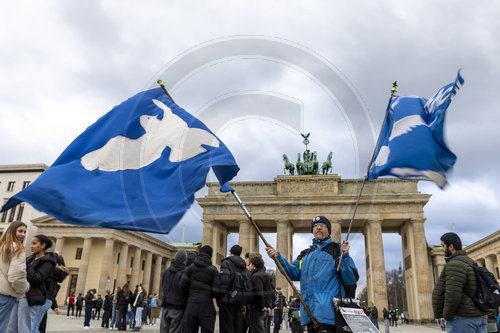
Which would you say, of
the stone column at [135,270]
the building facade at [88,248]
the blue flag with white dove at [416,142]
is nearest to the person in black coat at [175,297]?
the blue flag with white dove at [416,142]

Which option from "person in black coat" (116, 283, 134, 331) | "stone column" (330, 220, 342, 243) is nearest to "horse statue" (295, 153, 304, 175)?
"stone column" (330, 220, 342, 243)

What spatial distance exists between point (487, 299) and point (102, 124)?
643cm

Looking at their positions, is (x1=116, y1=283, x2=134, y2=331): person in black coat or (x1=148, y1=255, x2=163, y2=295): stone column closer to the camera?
(x1=116, y1=283, x2=134, y2=331): person in black coat

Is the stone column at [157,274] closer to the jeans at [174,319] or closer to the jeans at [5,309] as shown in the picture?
the jeans at [174,319]

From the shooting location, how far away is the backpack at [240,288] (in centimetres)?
695

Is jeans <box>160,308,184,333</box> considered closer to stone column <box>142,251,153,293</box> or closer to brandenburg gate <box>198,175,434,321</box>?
brandenburg gate <box>198,175,434,321</box>

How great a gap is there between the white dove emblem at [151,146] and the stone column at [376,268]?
3462 cm

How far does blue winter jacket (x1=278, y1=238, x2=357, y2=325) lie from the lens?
13.2ft

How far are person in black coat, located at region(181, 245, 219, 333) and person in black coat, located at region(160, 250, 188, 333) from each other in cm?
40

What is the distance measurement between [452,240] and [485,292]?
70cm

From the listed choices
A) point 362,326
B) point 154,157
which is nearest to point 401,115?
point 362,326

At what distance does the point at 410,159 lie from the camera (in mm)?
5133

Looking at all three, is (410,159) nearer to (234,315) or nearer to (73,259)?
(234,315)

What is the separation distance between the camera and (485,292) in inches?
174
